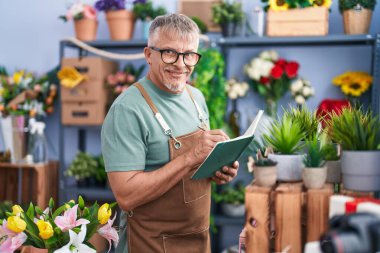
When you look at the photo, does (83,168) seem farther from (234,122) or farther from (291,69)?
(291,69)

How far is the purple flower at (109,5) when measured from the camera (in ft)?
12.9

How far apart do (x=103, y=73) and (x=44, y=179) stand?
36.3 inches

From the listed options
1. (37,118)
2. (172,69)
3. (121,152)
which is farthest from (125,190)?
(37,118)

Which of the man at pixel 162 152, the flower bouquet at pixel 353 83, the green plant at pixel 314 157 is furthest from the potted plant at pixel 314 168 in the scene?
the flower bouquet at pixel 353 83

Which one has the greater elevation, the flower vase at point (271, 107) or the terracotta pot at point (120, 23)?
the terracotta pot at point (120, 23)

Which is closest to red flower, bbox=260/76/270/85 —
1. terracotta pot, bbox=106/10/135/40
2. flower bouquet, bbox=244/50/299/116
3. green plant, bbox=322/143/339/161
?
flower bouquet, bbox=244/50/299/116

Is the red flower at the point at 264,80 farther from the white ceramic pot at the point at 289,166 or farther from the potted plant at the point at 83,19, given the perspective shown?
the white ceramic pot at the point at 289,166

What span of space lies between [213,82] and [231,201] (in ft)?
2.74

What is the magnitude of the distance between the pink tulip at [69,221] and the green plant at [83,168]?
101 inches

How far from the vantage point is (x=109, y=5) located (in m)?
3.95

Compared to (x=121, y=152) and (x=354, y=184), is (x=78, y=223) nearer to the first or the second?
(x=121, y=152)

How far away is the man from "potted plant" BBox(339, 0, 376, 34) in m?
1.94

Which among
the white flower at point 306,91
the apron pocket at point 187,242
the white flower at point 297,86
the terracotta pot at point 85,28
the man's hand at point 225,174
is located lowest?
the apron pocket at point 187,242

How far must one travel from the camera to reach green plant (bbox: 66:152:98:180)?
13.1 feet
